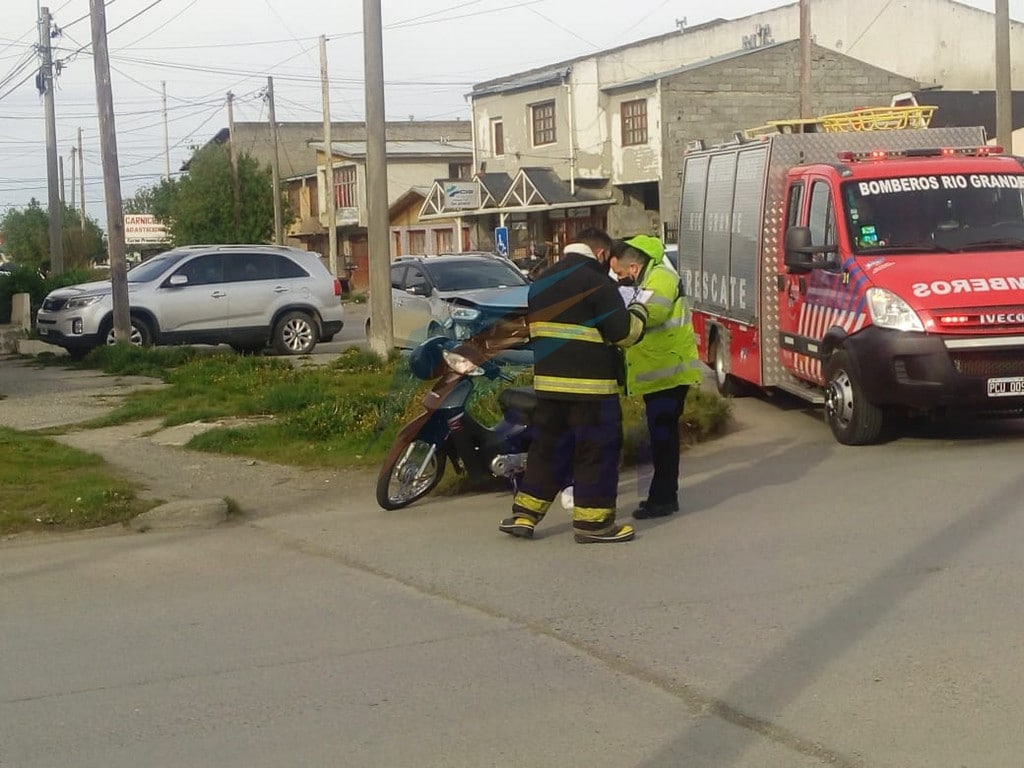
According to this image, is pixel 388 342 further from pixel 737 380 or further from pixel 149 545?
Result: pixel 149 545

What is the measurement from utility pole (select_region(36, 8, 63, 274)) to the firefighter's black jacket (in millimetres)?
27372

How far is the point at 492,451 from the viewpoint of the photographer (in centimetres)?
920

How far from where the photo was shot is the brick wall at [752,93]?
1649 inches

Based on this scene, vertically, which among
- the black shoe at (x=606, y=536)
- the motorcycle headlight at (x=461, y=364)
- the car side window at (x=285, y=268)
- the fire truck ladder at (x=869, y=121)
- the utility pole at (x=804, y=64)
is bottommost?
the black shoe at (x=606, y=536)

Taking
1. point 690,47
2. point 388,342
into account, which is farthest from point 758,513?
point 690,47

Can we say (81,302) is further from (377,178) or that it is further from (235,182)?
(235,182)

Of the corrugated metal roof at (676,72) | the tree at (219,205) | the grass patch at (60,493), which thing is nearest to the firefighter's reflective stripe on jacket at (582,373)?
the grass patch at (60,493)

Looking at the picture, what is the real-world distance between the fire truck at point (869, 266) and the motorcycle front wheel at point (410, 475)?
3.55 meters

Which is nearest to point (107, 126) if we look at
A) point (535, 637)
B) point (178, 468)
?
point (178, 468)

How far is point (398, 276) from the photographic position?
2033cm

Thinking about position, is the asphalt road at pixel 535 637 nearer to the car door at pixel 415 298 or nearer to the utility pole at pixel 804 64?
the car door at pixel 415 298

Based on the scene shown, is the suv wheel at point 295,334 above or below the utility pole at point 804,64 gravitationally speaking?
below

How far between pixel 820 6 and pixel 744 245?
122 ft

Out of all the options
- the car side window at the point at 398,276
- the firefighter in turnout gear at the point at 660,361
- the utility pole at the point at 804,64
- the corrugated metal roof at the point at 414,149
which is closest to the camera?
the firefighter in turnout gear at the point at 660,361
